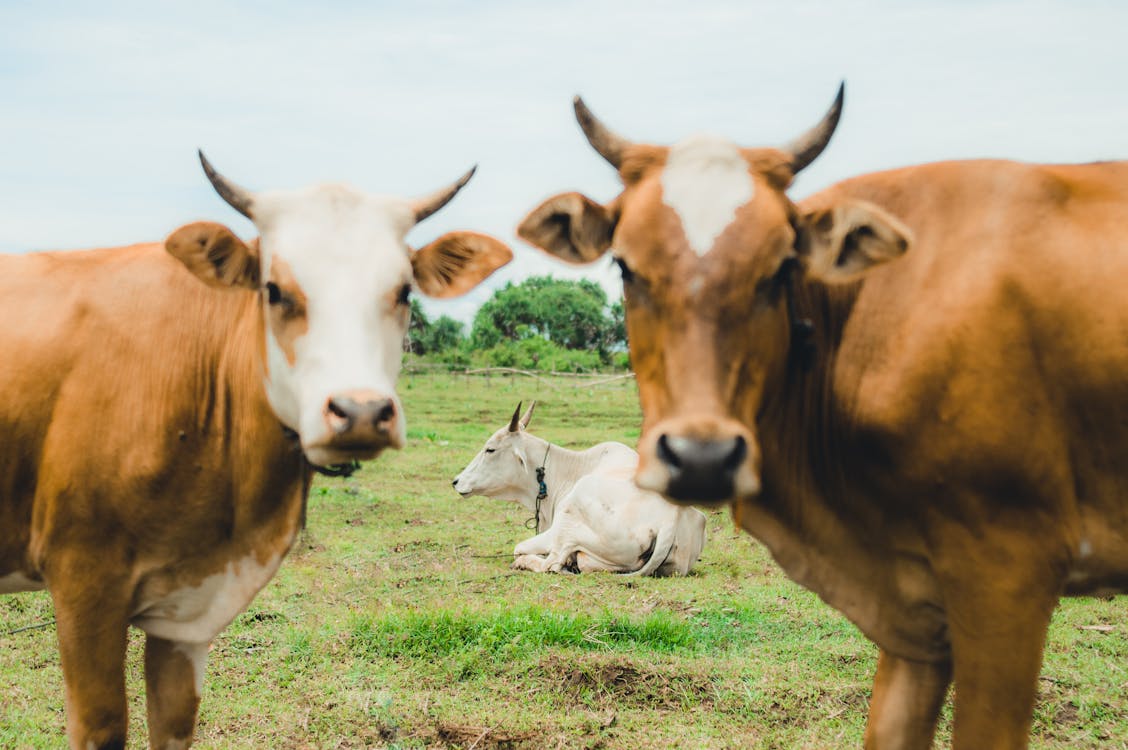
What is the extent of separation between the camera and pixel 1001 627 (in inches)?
109

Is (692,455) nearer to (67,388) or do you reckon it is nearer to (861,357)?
(861,357)

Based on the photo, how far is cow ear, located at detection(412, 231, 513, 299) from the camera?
3660 millimetres

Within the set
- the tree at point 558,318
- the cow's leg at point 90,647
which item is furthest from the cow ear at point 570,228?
the tree at point 558,318

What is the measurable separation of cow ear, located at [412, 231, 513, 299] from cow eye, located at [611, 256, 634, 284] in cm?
80

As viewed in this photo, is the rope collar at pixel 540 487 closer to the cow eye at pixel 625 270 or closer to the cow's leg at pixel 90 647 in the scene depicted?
the cow's leg at pixel 90 647

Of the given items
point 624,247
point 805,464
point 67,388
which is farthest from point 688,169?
point 67,388

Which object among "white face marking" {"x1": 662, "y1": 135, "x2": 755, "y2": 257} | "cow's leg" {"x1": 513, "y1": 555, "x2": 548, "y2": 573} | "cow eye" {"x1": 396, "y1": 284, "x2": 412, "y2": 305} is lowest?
"cow's leg" {"x1": 513, "y1": 555, "x2": 548, "y2": 573}

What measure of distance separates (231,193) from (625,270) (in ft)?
4.70

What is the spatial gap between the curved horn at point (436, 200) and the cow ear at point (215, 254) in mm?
582

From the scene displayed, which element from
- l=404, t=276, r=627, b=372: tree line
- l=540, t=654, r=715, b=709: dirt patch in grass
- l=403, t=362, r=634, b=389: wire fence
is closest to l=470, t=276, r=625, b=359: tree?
l=404, t=276, r=627, b=372: tree line

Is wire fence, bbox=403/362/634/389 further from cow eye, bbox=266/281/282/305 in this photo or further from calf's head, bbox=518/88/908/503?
calf's head, bbox=518/88/908/503

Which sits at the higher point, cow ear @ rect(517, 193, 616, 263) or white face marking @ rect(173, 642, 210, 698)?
cow ear @ rect(517, 193, 616, 263)

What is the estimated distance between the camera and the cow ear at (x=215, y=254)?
3332 millimetres

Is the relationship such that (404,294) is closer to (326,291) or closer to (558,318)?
(326,291)
